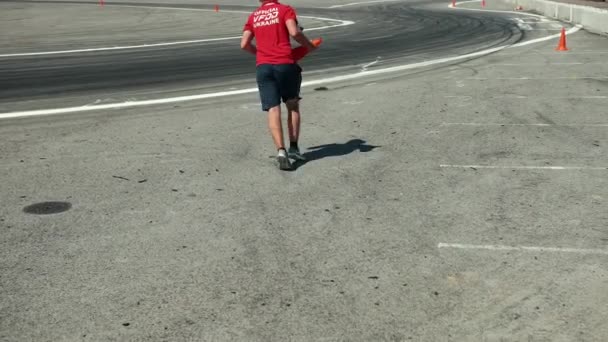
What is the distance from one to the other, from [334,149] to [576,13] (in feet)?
69.8

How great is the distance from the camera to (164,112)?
12594 millimetres

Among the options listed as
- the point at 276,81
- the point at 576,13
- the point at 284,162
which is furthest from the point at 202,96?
the point at 576,13

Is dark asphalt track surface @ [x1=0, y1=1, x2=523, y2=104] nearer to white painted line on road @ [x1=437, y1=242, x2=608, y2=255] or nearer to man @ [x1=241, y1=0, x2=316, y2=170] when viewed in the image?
man @ [x1=241, y1=0, x2=316, y2=170]

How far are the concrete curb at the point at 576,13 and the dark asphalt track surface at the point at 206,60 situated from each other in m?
2.07

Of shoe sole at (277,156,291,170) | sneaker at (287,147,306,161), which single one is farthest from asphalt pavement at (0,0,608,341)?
sneaker at (287,147,306,161)

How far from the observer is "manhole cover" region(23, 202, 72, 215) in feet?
24.5

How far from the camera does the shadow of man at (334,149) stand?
31.5 feet

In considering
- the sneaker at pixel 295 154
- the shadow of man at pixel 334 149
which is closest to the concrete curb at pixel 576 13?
the shadow of man at pixel 334 149

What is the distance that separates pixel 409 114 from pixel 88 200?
545 centimetres

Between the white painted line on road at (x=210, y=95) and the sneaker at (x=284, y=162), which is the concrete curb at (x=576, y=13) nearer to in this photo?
the white painted line on road at (x=210, y=95)

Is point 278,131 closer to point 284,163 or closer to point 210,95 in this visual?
point 284,163

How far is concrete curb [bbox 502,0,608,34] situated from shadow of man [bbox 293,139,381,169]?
16733 mm

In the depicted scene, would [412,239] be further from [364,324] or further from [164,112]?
[164,112]

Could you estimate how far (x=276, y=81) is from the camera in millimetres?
9148
